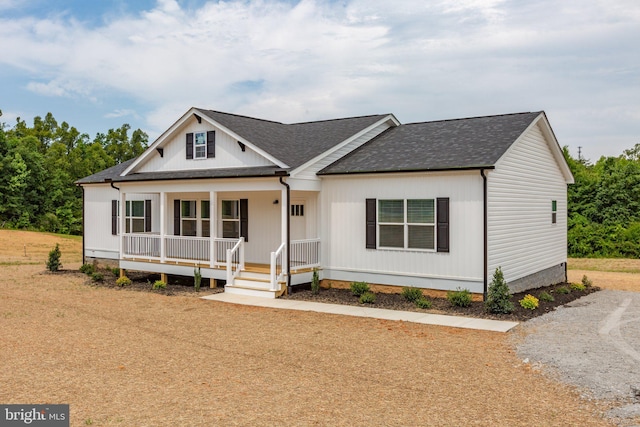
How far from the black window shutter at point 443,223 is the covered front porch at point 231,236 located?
391 cm

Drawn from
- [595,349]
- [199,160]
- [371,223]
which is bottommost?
[595,349]

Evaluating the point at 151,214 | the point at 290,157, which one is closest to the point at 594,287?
the point at 290,157

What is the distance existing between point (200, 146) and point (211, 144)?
0.56m

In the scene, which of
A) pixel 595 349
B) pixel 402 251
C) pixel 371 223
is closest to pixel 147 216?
pixel 371 223

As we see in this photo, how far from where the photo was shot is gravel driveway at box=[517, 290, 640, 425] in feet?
23.8

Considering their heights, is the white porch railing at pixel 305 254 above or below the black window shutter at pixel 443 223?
below

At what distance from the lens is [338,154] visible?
17.3m

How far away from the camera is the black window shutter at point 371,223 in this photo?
15391 mm

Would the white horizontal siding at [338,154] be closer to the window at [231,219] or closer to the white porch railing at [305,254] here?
the white porch railing at [305,254]

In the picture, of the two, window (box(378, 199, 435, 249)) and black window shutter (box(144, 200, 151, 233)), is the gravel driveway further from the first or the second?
black window shutter (box(144, 200, 151, 233))

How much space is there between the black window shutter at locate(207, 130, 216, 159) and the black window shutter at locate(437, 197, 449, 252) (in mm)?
7776

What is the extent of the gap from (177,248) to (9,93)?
2233 inches

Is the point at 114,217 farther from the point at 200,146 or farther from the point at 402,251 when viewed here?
the point at 402,251

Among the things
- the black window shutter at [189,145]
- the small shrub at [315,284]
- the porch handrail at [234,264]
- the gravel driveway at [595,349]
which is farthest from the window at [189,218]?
the gravel driveway at [595,349]
